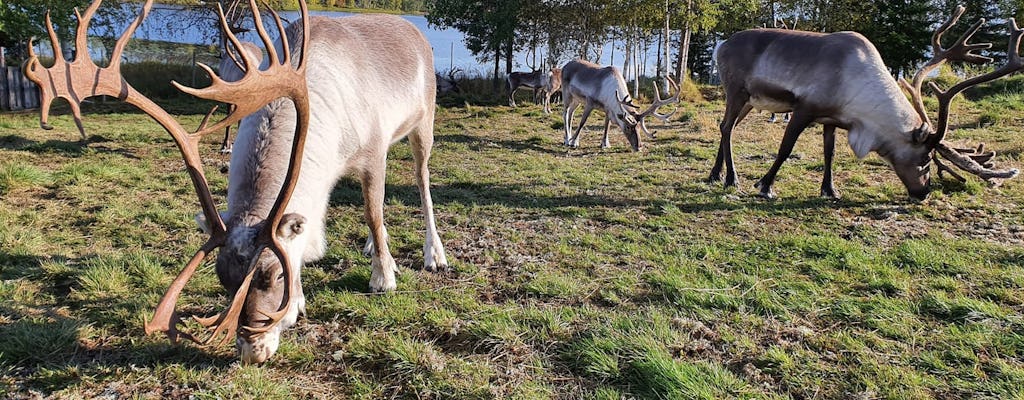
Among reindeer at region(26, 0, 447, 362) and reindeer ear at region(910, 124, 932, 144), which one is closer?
reindeer at region(26, 0, 447, 362)

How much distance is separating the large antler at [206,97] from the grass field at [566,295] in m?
0.57

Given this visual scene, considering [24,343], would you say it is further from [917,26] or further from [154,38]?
[917,26]

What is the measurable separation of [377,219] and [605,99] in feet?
26.5

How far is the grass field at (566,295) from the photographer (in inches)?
105

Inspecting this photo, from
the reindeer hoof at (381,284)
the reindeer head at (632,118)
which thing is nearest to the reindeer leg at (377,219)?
the reindeer hoof at (381,284)

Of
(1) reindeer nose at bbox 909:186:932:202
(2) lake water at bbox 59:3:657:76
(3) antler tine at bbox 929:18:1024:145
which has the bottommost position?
(1) reindeer nose at bbox 909:186:932:202

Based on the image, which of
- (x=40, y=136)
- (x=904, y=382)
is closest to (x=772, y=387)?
(x=904, y=382)

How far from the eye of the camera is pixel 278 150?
2.76 meters

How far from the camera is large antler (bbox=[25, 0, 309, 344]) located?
2.02 m

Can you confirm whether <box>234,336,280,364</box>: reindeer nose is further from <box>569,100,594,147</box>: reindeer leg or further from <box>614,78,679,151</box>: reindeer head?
<box>569,100,594,147</box>: reindeer leg

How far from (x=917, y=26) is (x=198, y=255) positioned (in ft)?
110

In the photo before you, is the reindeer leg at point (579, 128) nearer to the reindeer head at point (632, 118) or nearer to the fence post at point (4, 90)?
the reindeer head at point (632, 118)

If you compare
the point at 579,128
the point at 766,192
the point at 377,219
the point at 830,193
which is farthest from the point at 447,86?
the point at 377,219

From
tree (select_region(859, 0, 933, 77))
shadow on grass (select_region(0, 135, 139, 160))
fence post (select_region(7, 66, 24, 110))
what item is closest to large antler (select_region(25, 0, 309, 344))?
shadow on grass (select_region(0, 135, 139, 160))
